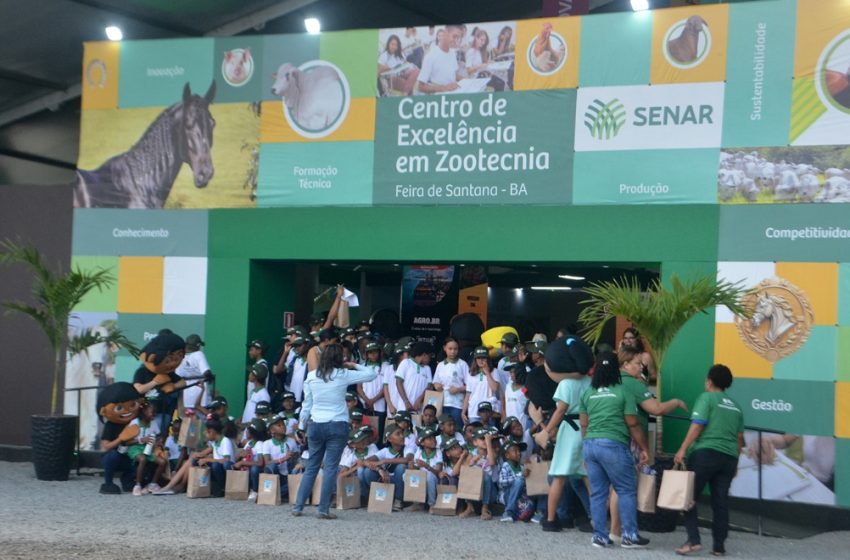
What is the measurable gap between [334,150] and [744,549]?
676 centimetres

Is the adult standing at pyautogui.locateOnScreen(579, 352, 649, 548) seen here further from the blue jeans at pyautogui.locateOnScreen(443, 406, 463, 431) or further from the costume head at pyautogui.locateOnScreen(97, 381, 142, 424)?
the costume head at pyautogui.locateOnScreen(97, 381, 142, 424)

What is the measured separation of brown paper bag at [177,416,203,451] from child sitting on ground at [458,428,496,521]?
321 cm

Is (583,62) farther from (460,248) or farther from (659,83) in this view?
(460,248)

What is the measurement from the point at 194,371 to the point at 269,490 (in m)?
2.32

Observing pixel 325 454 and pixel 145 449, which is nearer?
pixel 325 454

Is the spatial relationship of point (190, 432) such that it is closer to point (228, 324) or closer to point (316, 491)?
point (316, 491)

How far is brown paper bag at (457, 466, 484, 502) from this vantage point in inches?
441

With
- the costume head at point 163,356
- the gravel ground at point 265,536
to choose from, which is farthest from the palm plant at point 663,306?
the costume head at point 163,356

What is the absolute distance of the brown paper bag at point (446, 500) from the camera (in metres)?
11.5

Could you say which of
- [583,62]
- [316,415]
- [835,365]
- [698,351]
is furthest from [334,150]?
[835,365]

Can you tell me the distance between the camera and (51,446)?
1327 cm

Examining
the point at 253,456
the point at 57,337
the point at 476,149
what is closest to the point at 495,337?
the point at 476,149

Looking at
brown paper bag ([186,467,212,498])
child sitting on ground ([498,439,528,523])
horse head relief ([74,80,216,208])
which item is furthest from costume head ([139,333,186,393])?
child sitting on ground ([498,439,528,523])

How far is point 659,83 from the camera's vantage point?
12430 millimetres
